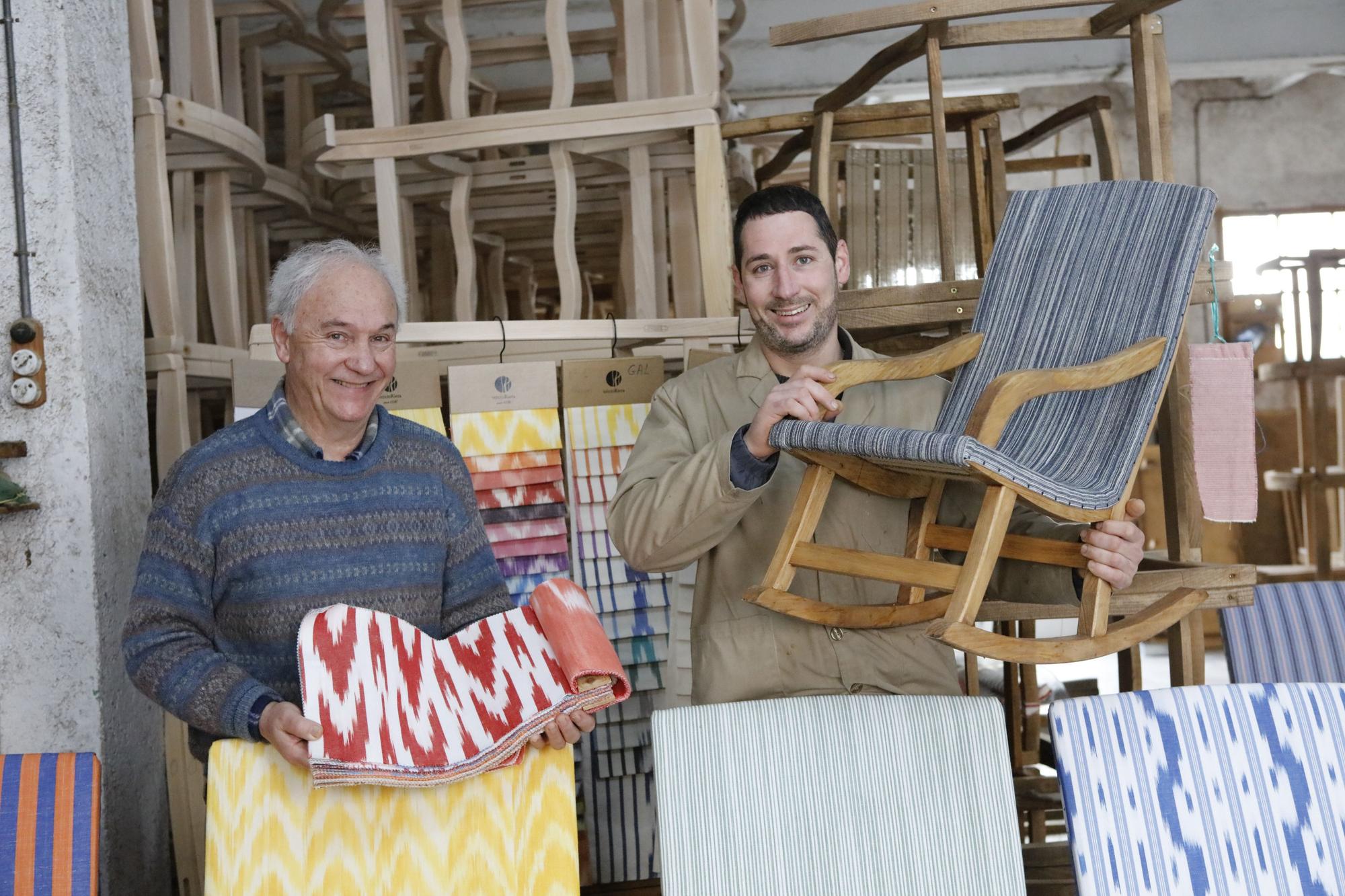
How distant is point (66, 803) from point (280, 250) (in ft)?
14.3

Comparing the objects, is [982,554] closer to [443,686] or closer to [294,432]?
[443,686]

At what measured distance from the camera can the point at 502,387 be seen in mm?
2979

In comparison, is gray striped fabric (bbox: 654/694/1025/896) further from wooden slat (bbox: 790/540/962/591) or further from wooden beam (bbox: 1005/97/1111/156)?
wooden beam (bbox: 1005/97/1111/156)

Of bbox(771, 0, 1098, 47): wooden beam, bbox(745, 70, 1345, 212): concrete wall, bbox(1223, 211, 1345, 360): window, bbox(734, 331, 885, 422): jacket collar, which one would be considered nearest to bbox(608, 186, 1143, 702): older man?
bbox(734, 331, 885, 422): jacket collar

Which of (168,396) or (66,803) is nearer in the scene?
(66,803)

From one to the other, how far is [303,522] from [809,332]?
3.15 feet

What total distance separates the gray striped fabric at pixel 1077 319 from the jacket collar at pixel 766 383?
0.65ft

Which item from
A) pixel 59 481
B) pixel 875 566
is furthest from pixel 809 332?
pixel 59 481

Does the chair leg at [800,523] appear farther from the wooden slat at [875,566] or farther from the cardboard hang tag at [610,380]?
the cardboard hang tag at [610,380]

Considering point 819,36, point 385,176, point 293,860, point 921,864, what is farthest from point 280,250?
point 921,864

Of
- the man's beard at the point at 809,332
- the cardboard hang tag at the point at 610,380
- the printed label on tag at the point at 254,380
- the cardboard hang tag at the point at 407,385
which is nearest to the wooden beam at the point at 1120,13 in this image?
the man's beard at the point at 809,332

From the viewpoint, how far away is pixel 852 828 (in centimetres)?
153

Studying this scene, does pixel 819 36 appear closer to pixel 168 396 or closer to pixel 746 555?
pixel 746 555

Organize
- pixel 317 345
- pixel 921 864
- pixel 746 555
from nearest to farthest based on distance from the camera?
pixel 921 864 < pixel 317 345 < pixel 746 555
